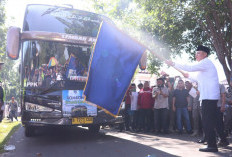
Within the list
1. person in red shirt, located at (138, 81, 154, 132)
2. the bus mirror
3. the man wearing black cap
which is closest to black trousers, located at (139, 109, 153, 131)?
person in red shirt, located at (138, 81, 154, 132)

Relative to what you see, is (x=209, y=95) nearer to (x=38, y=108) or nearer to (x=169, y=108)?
(x=38, y=108)

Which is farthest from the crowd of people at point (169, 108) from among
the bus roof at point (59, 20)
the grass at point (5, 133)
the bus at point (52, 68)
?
the grass at point (5, 133)

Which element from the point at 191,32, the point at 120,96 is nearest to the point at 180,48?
the point at 191,32

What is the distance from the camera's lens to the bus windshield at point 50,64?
7.70 m

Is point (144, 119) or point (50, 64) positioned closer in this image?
point (50, 64)

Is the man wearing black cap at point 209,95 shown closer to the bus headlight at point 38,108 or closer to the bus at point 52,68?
the bus at point 52,68

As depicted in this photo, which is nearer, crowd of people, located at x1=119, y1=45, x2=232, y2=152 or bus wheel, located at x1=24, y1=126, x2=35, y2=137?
bus wheel, located at x1=24, y1=126, x2=35, y2=137

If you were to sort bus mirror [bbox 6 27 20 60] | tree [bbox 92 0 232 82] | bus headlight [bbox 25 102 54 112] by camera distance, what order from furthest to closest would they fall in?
tree [bbox 92 0 232 82]
bus headlight [bbox 25 102 54 112]
bus mirror [bbox 6 27 20 60]

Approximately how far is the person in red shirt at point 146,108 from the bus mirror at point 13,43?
5.21m

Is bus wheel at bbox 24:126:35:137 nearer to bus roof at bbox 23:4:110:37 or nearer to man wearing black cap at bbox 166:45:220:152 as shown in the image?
bus roof at bbox 23:4:110:37

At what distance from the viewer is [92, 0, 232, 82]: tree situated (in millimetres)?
12055

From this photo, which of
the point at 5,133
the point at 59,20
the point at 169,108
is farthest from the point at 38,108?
the point at 169,108

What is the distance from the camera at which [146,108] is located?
10758 millimetres

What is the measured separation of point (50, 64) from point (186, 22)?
7837mm
